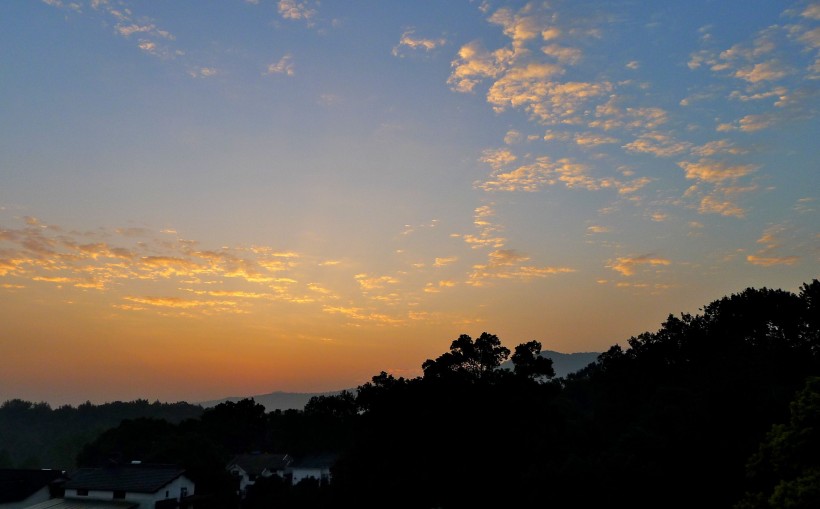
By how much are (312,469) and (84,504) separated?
43.7m

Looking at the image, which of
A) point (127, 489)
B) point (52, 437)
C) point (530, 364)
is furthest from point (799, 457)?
point (52, 437)

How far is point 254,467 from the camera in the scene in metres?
84.8

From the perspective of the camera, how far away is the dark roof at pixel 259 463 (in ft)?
276

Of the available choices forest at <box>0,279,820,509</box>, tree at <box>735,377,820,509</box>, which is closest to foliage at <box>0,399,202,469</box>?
forest at <box>0,279,820,509</box>

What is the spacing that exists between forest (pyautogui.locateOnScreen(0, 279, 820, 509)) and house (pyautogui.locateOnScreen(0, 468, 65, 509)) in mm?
10319

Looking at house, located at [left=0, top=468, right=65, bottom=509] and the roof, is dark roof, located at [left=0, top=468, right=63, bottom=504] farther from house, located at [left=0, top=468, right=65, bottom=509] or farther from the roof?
the roof

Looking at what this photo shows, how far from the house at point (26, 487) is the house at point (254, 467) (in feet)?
93.4

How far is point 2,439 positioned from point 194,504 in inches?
6100

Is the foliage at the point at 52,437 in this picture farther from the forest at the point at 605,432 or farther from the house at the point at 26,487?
the house at the point at 26,487

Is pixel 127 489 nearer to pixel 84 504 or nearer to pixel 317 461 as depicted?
pixel 84 504

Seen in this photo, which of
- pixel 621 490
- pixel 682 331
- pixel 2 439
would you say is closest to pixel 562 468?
pixel 621 490

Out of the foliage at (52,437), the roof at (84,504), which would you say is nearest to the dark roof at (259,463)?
the roof at (84,504)

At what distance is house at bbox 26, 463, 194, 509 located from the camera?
50.5m

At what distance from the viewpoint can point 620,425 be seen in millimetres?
58719
